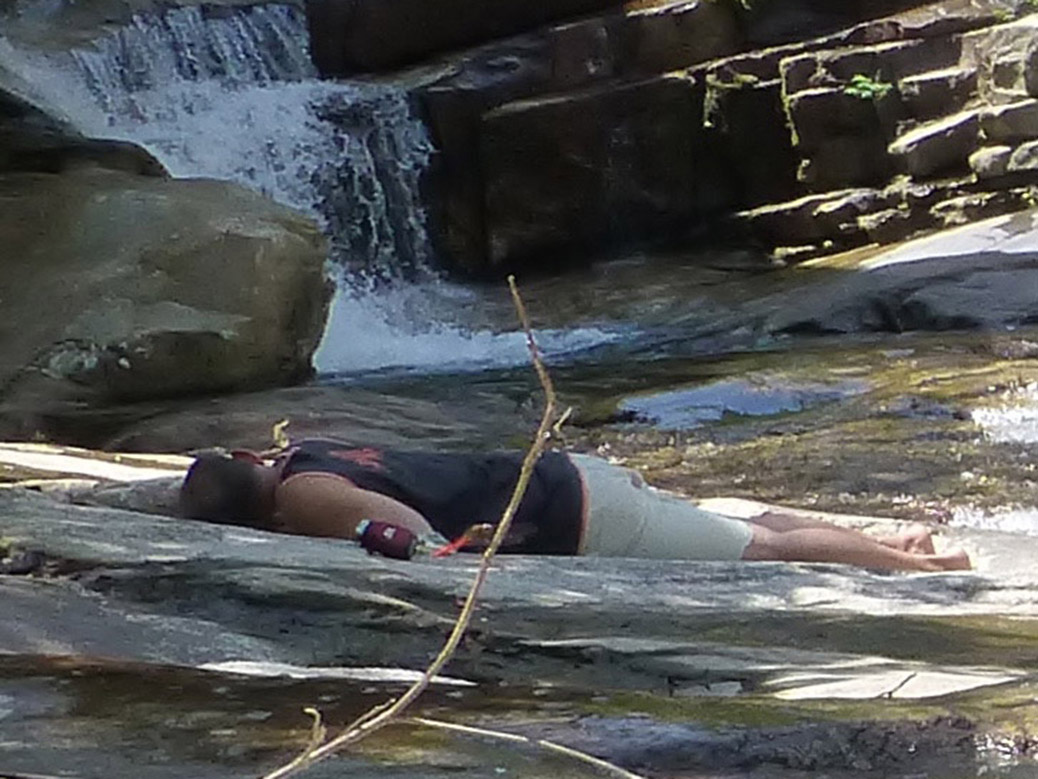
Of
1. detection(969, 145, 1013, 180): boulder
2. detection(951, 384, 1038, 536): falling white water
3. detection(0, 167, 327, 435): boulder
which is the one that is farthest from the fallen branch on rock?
detection(969, 145, 1013, 180): boulder

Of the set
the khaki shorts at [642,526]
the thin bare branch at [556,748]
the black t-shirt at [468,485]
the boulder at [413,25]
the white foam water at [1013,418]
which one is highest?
the boulder at [413,25]

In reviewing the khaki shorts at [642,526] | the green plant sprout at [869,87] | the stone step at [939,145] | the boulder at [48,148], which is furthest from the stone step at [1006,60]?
the khaki shorts at [642,526]

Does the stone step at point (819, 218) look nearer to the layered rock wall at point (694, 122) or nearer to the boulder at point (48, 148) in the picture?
the layered rock wall at point (694, 122)

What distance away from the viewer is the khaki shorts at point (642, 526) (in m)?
3.95

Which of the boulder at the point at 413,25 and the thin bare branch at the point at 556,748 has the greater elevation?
the boulder at the point at 413,25

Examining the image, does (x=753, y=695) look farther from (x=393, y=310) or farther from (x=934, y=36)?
(x=934, y=36)

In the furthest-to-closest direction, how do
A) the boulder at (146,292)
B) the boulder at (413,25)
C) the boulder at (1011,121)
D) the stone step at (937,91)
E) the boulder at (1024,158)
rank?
1. the boulder at (413,25)
2. the stone step at (937,91)
3. the boulder at (1011,121)
4. the boulder at (1024,158)
5. the boulder at (146,292)

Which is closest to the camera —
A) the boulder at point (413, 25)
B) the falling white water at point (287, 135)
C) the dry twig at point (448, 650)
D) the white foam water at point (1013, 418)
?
the dry twig at point (448, 650)

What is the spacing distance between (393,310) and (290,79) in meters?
3.71

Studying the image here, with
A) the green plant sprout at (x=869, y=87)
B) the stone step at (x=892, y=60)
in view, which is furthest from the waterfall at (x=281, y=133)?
the green plant sprout at (x=869, y=87)

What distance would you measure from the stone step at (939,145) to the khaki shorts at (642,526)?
35.0ft

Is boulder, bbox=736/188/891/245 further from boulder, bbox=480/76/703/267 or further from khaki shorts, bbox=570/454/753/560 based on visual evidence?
khaki shorts, bbox=570/454/753/560

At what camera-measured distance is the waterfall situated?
619 inches

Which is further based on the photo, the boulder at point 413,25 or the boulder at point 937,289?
the boulder at point 413,25
